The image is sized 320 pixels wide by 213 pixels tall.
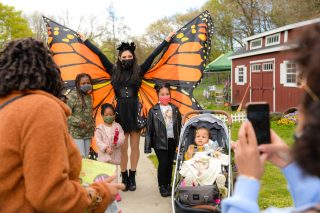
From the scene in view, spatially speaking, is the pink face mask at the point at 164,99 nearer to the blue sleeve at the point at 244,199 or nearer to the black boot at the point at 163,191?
the black boot at the point at 163,191

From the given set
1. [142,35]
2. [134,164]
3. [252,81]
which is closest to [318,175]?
[134,164]

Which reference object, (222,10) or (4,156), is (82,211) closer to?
(4,156)

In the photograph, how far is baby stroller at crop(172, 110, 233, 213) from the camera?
4.39 m

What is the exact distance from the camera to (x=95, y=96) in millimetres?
6371

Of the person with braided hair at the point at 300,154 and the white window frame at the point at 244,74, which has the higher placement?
the white window frame at the point at 244,74

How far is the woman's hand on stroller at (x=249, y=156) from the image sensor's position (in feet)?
4.43

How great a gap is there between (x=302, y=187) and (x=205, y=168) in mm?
3272

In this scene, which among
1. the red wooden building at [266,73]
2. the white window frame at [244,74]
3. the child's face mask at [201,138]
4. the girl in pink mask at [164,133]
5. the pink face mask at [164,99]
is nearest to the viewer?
the child's face mask at [201,138]

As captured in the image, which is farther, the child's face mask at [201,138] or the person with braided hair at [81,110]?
the person with braided hair at [81,110]

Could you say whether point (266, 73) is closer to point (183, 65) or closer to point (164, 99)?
point (183, 65)

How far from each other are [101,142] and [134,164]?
0.81 metres

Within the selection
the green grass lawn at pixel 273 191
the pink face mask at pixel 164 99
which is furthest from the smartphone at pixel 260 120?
the pink face mask at pixel 164 99

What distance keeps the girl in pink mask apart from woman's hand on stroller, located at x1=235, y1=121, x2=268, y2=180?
4221 millimetres

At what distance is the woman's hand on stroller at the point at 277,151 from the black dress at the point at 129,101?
4.46 meters
